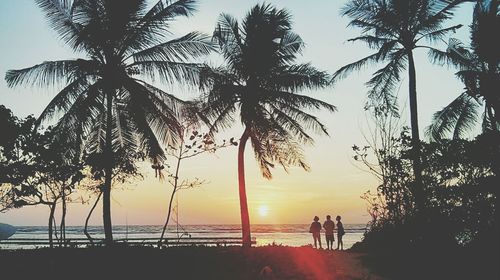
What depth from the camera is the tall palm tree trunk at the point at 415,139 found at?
15523mm

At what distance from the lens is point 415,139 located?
16.6 m

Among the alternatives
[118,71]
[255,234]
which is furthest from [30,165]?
[255,234]

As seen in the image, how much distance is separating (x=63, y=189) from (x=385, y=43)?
15605 mm

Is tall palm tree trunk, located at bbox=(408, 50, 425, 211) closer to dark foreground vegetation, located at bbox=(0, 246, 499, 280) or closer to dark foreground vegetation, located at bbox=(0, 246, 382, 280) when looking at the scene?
dark foreground vegetation, located at bbox=(0, 246, 499, 280)

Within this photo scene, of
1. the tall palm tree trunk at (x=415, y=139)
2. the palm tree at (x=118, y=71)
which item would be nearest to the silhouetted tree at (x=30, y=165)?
the palm tree at (x=118, y=71)

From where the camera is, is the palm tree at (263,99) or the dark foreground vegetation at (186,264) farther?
the palm tree at (263,99)

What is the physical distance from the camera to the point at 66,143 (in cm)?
1523

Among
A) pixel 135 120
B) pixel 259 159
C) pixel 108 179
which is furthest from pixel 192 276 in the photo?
pixel 259 159

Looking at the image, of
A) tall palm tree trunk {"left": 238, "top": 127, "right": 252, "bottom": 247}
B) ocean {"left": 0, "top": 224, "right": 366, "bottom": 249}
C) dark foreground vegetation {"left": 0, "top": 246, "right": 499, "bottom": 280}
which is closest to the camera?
dark foreground vegetation {"left": 0, "top": 246, "right": 499, "bottom": 280}

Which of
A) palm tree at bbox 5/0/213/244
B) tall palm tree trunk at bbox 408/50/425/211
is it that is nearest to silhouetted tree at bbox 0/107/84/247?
palm tree at bbox 5/0/213/244

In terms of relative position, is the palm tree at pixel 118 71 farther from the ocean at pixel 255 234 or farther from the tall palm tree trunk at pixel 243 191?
the ocean at pixel 255 234

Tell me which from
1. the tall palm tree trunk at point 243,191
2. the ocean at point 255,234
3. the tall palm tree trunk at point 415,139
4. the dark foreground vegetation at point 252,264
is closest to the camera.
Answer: the dark foreground vegetation at point 252,264

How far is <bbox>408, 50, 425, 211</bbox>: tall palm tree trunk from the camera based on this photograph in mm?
15523

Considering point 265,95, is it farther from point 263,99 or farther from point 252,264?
point 252,264
